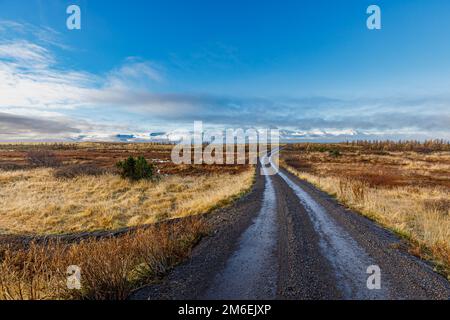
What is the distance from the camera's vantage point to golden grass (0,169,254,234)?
1373cm

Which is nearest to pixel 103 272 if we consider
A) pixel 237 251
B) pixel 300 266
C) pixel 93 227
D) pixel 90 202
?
pixel 237 251

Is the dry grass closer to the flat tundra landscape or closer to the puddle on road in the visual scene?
the flat tundra landscape

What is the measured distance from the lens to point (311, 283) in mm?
5195

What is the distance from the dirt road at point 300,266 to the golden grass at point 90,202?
5.33m

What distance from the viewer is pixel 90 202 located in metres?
18.5

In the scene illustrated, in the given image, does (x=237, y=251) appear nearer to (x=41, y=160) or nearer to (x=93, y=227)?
(x=93, y=227)

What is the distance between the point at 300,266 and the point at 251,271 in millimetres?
1194

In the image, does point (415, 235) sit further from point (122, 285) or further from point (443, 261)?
point (122, 285)

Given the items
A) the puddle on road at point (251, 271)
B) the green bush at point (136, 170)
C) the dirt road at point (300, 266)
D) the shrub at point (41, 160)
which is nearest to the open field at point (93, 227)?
the dirt road at point (300, 266)

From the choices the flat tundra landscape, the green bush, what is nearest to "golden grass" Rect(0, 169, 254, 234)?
the flat tundra landscape

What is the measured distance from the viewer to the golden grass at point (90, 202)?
1373cm
